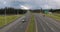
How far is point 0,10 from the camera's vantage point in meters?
199
